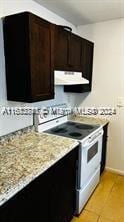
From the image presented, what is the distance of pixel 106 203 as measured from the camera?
7.63ft

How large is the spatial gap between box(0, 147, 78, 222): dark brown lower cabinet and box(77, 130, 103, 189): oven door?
0.27 ft

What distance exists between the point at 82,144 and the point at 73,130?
0.45 metres

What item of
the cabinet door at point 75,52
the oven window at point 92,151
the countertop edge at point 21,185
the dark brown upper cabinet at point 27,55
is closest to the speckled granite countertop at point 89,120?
the oven window at point 92,151

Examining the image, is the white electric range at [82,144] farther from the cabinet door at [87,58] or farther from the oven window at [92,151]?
the cabinet door at [87,58]

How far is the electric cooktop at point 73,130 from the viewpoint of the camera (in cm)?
217

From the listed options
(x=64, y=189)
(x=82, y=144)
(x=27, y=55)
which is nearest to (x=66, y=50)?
(x=27, y=55)

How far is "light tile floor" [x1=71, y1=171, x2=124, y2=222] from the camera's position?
2.08 m

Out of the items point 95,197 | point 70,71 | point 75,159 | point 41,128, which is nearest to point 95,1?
point 70,71

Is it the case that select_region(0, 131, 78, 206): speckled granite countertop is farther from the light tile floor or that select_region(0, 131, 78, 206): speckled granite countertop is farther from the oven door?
the light tile floor

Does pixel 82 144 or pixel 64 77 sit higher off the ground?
pixel 64 77

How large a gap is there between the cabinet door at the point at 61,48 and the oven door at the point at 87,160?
0.98 metres

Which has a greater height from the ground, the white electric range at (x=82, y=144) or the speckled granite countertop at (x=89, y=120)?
the speckled granite countertop at (x=89, y=120)

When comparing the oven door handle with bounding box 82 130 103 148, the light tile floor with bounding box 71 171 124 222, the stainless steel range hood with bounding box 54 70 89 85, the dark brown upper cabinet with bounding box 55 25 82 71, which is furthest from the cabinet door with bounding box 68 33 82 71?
the light tile floor with bounding box 71 171 124 222

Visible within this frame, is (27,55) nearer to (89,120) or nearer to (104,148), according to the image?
(89,120)
